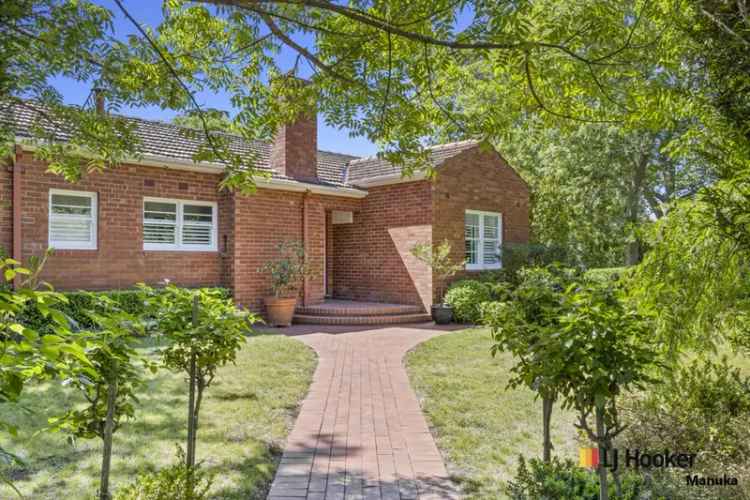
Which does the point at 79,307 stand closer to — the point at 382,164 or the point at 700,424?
the point at 382,164

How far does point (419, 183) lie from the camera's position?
14.2m

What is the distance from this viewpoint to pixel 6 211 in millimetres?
10016

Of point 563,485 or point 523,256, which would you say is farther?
point 523,256

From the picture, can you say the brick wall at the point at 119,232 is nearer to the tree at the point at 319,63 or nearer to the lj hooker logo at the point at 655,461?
the tree at the point at 319,63

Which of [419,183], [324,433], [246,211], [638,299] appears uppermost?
[419,183]

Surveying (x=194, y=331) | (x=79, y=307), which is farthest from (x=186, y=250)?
(x=194, y=331)

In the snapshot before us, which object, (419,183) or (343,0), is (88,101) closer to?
(343,0)

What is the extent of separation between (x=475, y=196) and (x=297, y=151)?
5.78 meters

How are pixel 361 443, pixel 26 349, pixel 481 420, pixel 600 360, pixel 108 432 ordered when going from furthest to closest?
1. pixel 481 420
2. pixel 361 443
3. pixel 108 432
4. pixel 600 360
5. pixel 26 349

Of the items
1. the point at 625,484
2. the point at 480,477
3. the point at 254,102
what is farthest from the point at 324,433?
the point at 254,102

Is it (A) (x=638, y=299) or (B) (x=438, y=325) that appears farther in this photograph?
(B) (x=438, y=325)

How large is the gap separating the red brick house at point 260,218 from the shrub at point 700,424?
19.5 ft

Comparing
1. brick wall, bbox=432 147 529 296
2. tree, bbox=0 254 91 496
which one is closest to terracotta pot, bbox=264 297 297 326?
brick wall, bbox=432 147 529 296

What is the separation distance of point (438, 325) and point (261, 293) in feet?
16.1
